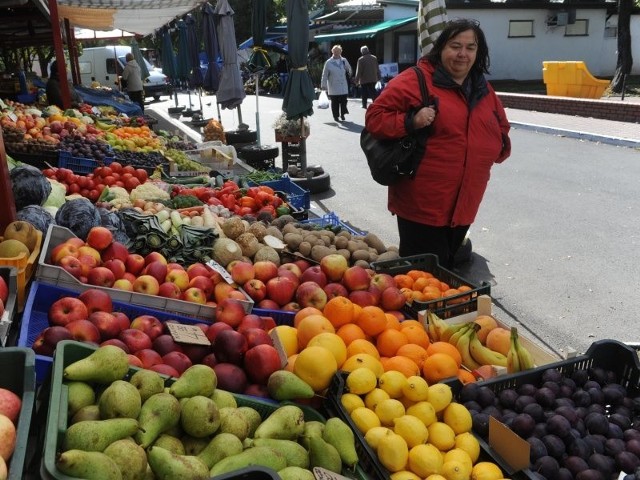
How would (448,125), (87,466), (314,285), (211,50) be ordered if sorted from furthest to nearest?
1. (211,50)
2. (448,125)
3. (314,285)
4. (87,466)

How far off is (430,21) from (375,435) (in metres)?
4.32

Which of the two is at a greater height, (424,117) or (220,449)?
(424,117)

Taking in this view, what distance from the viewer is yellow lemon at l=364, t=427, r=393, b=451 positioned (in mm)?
1985

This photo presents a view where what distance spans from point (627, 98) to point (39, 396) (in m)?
21.5

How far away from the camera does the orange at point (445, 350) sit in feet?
8.36

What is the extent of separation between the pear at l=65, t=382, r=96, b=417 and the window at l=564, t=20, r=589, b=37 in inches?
1158

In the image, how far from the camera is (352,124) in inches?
659

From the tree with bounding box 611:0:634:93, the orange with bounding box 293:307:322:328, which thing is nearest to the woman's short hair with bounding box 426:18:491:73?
the orange with bounding box 293:307:322:328

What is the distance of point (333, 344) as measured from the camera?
7.83 feet

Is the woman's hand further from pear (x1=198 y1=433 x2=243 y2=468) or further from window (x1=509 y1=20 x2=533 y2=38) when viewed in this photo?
window (x1=509 y1=20 x2=533 y2=38)

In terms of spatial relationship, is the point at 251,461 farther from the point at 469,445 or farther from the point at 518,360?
the point at 518,360

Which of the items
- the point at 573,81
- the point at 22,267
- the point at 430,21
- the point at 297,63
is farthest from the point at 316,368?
the point at 573,81

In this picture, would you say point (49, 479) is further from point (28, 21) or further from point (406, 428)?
point (28, 21)

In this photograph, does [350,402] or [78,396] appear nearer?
[78,396]
